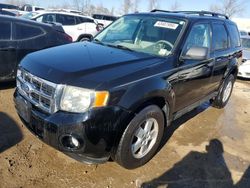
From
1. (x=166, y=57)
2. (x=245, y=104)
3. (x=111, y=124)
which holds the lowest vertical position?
(x=245, y=104)

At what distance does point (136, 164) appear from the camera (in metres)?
3.66

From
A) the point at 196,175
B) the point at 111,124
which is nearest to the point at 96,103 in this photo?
the point at 111,124

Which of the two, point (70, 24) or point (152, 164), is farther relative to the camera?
point (70, 24)

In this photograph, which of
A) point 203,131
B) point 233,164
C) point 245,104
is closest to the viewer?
point 233,164

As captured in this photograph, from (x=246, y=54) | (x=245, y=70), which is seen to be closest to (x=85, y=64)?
(x=245, y=70)

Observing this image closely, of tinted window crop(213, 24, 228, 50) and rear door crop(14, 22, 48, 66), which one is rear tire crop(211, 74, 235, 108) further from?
rear door crop(14, 22, 48, 66)

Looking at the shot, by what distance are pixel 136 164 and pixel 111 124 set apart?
89 cm

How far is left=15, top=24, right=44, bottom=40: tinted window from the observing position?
20.0 ft

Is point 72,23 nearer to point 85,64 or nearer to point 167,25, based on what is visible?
point 167,25

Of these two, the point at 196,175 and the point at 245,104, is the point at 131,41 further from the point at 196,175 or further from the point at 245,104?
the point at 245,104

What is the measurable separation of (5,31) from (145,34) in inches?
122

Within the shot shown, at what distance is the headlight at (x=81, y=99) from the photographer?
2928mm

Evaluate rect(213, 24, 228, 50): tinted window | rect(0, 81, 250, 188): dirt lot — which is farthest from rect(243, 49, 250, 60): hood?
rect(0, 81, 250, 188): dirt lot

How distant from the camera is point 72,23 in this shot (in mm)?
14406
